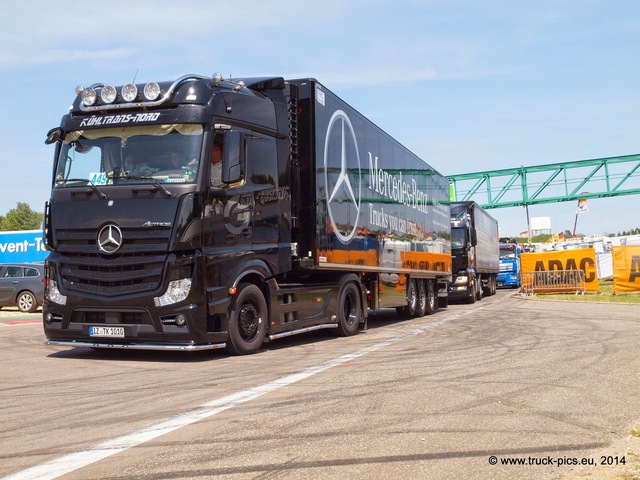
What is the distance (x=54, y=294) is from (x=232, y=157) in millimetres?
2881

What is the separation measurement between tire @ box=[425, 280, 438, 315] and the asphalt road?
9.53 metres

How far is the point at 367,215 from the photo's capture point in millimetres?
14727

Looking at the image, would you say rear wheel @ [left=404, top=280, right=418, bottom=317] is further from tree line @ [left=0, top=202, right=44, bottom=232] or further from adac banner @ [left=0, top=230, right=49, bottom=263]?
tree line @ [left=0, top=202, right=44, bottom=232]

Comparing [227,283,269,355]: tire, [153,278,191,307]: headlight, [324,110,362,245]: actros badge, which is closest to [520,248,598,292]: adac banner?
[324,110,362,245]: actros badge

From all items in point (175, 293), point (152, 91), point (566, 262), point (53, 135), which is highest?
point (152, 91)

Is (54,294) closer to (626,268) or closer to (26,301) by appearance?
(26,301)

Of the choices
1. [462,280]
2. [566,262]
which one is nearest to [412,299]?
[462,280]

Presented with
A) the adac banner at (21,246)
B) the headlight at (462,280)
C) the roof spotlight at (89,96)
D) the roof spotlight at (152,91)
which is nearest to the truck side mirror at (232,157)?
the roof spotlight at (152,91)

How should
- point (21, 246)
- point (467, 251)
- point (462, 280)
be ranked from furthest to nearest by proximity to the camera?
point (21, 246), point (467, 251), point (462, 280)

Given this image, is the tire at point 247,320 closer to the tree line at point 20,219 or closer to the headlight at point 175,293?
the headlight at point 175,293

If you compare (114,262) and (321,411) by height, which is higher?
(114,262)

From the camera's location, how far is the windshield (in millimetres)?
9578

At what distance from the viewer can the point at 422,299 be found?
66.6 feet

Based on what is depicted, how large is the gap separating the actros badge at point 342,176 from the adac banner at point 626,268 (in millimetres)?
19071
